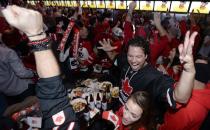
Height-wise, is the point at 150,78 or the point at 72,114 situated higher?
the point at 72,114

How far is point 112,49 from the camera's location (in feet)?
9.74

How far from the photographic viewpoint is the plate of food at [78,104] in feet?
8.29

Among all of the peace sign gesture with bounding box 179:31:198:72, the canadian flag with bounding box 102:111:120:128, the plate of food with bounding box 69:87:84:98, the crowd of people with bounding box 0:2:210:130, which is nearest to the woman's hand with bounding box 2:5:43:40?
the crowd of people with bounding box 0:2:210:130

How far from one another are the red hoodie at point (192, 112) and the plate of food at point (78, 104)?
1.05 meters

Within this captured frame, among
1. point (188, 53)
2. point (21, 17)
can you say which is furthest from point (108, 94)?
point (21, 17)

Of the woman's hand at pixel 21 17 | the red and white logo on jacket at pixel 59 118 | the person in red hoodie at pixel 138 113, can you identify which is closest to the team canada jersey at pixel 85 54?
the person in red hoodie at pixel 138 113

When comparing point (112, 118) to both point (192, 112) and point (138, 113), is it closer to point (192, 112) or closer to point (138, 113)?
point (138, 113)

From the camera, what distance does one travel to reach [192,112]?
1.82 metres

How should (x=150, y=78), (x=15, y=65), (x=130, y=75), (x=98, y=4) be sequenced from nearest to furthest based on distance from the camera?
(x=150, y=78)
(x=130, y=75)
(x=15, y=65)
(x=98, y=4)

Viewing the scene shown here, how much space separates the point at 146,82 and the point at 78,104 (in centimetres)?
90

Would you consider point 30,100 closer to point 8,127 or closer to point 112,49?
point 8,127

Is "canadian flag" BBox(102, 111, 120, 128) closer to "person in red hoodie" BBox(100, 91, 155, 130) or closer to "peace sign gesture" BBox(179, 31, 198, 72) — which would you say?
"person in red hoodie" BBox(100, 91, 155, 130)

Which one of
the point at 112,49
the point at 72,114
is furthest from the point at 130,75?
the point at 72,114

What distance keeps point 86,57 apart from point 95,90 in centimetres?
123
